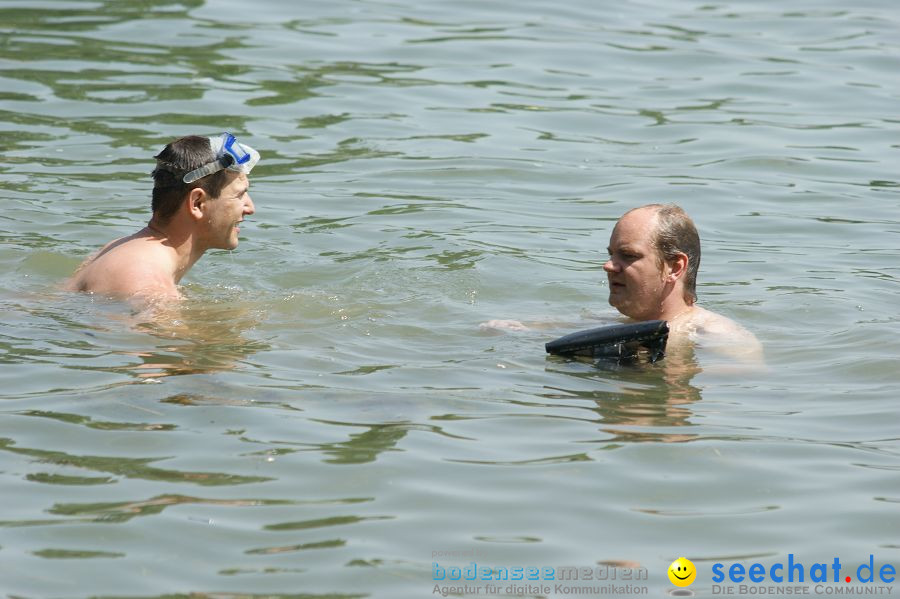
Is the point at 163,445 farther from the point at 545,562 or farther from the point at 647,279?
the point at 647,279

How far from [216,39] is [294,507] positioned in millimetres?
→ 11273

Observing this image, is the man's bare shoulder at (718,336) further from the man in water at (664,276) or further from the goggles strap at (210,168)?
the goggles strap at (210,168)

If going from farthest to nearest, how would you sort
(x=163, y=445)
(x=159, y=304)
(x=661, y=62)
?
(x=661, y=62), (x=159, y=304), (x=163, y=445)

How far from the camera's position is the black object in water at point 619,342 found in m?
6.99

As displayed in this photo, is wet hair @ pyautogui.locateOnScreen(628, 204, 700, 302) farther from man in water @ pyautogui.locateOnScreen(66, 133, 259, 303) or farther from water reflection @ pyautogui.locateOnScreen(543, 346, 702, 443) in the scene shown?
man in water @ pyautogui.locateOnScreen(66, 133, 259, 303)

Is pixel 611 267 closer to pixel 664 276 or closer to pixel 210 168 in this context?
pixel 664 276

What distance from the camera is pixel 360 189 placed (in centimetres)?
1150

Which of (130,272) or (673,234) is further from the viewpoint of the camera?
(130,272)

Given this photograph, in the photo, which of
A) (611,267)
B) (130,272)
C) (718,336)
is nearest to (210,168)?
(130,272)

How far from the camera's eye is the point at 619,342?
23.3ft

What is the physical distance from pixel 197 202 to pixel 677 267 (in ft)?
9.61

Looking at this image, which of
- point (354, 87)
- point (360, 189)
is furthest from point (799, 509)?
point (354, 87)

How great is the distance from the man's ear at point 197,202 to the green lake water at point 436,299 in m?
0.56

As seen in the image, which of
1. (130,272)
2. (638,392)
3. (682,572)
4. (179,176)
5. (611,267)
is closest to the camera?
(682,572)
